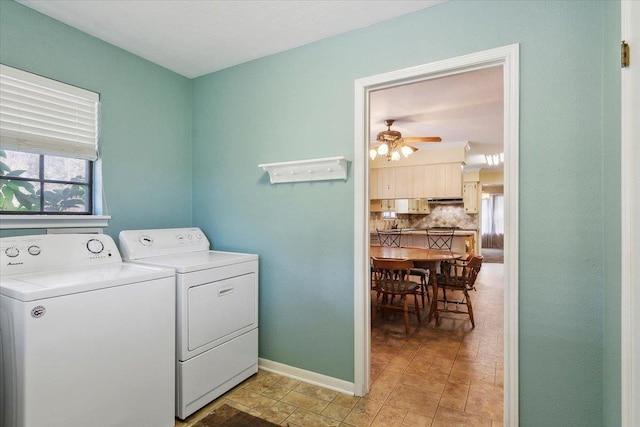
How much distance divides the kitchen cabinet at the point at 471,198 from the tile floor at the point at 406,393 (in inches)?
218

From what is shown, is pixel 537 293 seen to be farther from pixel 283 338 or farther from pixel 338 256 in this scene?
pixel 283 338

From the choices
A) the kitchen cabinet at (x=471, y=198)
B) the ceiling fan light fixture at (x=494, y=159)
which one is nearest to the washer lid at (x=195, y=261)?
the ceiling fan light fixture at (x=494, y=159)

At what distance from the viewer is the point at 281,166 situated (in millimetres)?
2389

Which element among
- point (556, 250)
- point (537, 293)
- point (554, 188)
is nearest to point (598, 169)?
point (554, 188)

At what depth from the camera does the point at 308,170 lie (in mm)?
2311

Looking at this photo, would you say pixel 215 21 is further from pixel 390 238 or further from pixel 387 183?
pixel 390 238

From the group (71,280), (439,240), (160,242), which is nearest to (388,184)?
(439,240)

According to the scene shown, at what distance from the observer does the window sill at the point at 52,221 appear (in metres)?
1.84

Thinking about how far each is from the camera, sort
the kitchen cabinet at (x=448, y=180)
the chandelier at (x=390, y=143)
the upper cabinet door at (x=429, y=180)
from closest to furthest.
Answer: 1. the chandelier at (x=390, y=143)
2. the kitchen cabinet at (x=448, y=180)
3. the upper cabinet door at (x=429, y=180)

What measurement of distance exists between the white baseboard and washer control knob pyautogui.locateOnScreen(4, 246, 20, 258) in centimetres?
170

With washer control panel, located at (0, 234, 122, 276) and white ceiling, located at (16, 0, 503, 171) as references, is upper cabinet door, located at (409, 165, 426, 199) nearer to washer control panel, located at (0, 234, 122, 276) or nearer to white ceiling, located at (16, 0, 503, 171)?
white ceiling, located at (16, 0, 503, 171)

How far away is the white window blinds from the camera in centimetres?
186

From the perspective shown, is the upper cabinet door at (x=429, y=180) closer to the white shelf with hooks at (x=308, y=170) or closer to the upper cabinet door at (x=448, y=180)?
the upper cabinet door at (x=448, y=180)

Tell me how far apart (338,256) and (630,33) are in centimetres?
172
